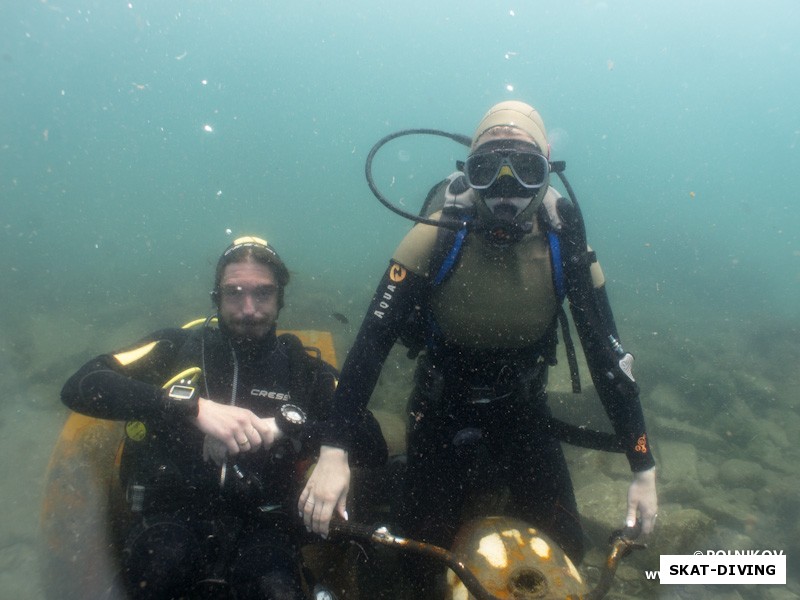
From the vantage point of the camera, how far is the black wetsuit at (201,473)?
101 inches

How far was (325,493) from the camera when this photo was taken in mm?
2350

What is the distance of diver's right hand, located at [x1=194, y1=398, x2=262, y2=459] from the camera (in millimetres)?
2594

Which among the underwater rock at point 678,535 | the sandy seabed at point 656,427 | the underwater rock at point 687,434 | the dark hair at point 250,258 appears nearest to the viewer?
the dark hair at point 250,258

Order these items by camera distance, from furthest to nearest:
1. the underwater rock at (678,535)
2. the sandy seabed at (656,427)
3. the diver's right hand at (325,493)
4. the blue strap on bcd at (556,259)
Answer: the sandy seabed at (656,427)
the underwater rock at (678,535)
the blue strap on bcd at (556,259)
the diver's right hand at (325,493)

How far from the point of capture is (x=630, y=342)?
1559 cm

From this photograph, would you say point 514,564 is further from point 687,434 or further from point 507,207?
point 687,434

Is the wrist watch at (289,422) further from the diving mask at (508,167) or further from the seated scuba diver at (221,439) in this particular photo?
the diving mask at (508,167)

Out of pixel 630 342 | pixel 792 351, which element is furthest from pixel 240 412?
pixel 792 351

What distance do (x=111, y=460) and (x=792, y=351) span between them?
827 inches

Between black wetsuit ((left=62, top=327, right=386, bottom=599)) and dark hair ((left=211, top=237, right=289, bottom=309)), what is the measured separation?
1.46ft

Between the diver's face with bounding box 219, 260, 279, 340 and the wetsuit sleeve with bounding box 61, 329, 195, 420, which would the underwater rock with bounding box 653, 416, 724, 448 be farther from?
the wetsuit sleeve with bounding box 61, 329, 195, 420

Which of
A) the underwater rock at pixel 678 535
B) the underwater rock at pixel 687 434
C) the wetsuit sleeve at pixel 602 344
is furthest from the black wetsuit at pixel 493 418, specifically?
the underwater rock at pixel 687 434

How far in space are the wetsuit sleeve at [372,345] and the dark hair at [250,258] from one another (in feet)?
4.04

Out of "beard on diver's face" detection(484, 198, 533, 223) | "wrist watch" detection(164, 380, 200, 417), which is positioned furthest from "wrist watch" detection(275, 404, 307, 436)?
"beard on diver's face" detection(484, 198, 533, 223)
